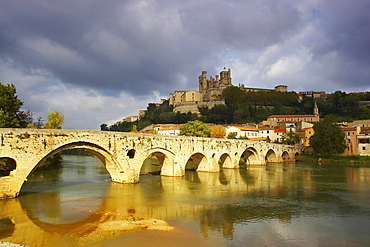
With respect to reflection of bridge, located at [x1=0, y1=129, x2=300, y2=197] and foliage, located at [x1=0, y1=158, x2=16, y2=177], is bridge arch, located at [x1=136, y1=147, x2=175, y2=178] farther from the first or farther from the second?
foliage, located at [x1=0, y1=158, x2=16, y2=177]

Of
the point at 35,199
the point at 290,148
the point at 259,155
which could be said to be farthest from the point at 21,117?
the point at 290,148

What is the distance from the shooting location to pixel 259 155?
1682 inches

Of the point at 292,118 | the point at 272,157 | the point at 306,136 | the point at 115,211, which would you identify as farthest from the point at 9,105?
the point at 292,118

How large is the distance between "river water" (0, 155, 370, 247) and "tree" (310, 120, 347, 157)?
2542 centimetres

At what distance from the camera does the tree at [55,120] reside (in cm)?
3635

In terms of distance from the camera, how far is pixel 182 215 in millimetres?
14414

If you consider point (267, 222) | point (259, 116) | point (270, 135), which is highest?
point (259, 116)

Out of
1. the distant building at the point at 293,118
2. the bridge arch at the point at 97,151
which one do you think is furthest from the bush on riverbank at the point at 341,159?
the bridge arch at the point at 97,151

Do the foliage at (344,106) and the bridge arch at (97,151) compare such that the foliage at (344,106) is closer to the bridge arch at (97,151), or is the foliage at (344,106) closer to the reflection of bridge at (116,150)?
the reflection of bridge at (116,150)

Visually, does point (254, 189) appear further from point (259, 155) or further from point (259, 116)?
point (259, 116)

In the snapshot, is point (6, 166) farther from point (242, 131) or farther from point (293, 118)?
point (293, 118)

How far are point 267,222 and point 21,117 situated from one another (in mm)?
A: 22507

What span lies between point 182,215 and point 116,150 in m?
8.73

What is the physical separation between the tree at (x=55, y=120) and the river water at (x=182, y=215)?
1506 cm
